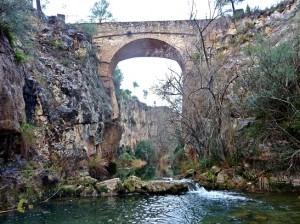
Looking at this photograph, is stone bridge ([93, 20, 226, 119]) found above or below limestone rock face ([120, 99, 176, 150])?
above

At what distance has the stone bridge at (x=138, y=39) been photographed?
25391 millimetres

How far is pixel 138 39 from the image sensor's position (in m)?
25.4

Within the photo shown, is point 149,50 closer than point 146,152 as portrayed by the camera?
Yes

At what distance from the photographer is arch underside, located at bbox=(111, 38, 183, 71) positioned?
25.7 meters

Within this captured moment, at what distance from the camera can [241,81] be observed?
14508mm

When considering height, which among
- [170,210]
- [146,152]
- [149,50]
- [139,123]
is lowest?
[170,210]

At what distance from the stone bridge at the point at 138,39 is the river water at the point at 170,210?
14.3m

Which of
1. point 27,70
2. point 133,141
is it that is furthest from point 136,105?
point 27,70

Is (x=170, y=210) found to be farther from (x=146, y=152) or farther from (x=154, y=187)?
(x=146, y=152)

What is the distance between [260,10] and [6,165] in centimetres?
1947

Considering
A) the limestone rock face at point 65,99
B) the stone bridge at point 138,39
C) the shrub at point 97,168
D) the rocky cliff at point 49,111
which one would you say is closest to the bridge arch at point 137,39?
the stone bridge at point 138,39

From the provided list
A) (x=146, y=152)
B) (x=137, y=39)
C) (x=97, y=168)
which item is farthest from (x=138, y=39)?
(x=146, y=152)

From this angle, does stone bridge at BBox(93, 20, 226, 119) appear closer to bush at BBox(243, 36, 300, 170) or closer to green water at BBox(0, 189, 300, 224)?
bush at BBox(243, 36, 300, 170)

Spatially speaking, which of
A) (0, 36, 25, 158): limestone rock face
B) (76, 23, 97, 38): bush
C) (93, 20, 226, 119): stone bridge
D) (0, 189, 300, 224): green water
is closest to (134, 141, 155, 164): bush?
(93, 20, 226, 119): stone bridge
